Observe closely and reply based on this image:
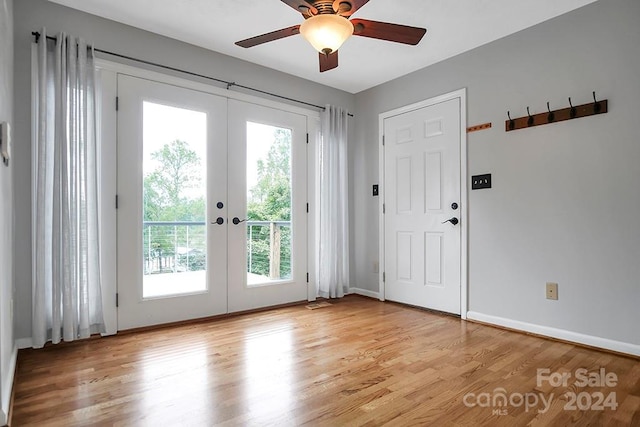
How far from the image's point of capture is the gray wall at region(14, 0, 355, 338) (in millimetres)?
2590

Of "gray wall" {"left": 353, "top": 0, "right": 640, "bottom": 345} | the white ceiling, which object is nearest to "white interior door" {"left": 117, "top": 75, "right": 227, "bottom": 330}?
the white ceiling

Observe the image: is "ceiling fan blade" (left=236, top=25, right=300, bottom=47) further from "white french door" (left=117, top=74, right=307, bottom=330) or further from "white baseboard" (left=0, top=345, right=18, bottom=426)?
"white baseboard" (left=0, top=345, right=18, bottom=426)

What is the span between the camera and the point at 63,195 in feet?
8.65

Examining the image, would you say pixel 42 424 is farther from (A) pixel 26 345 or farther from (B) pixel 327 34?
(B) pixel 327 34

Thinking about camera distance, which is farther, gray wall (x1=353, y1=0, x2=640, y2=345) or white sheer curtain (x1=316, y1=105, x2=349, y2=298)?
white sheer curtain (x1=316, y1=105, x2=349, y2=298)

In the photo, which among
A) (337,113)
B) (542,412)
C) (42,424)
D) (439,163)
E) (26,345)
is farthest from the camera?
(337,113)

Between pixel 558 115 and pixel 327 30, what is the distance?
208 cm

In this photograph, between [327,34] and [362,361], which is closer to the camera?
[327,34]

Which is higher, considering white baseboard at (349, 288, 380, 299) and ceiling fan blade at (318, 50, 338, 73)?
ceiling fan blade at (318, 50, 338, 73)

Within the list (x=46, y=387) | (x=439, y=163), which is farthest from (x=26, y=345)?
(x=439, y=163)

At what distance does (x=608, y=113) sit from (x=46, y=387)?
400 centimetres

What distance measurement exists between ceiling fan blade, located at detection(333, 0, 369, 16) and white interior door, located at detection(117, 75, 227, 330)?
1911 mm

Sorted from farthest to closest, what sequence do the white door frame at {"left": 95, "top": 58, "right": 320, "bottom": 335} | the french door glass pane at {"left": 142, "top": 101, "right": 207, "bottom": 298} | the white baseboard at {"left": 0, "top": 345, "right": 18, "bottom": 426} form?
the french door glass pane at {"left": 142, "top": 101, "right": 207, "bottom": 298}, the white door frame at {"left": 95, "top": 58, "right": 320, "bottom": 335}, the white baseboard at {"left": 0, "top": 345, "right": 18, "bottom": 426}

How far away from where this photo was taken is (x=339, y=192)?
4434mm
